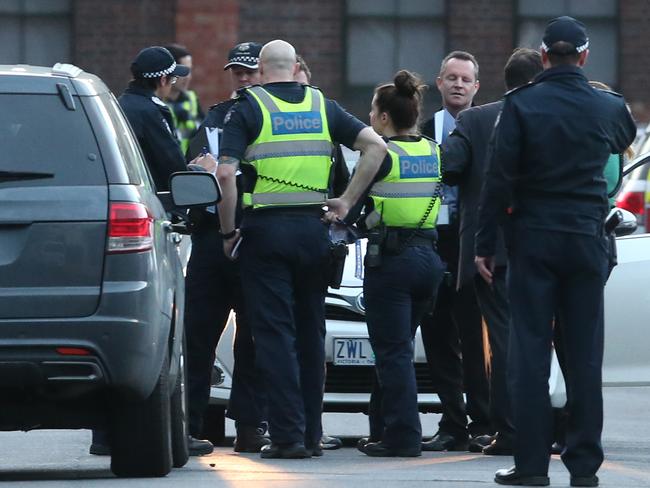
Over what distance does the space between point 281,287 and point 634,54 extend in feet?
46.5

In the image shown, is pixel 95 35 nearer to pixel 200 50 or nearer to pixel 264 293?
pixel 200 50

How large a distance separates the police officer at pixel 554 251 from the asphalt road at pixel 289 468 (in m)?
0.25

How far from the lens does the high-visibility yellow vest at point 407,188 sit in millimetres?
9602

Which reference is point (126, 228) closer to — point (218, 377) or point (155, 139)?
point (155, 139)

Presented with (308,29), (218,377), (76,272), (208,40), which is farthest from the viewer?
(308,29)

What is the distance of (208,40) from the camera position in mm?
21812

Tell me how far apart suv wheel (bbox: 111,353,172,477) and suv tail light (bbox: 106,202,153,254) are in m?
0.62

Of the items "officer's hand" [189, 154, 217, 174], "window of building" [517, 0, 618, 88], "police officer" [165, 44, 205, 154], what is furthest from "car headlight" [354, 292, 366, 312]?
"window of building" [517, 0, 618, 88]

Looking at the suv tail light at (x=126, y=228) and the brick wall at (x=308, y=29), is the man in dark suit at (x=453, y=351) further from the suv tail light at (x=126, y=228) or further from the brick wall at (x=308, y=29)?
the brick wall at (x=308, y=29)

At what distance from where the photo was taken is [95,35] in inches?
878

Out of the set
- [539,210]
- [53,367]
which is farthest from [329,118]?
[53,367]

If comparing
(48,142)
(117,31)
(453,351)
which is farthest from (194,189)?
(117,31)

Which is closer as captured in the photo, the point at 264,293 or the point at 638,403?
the point at 264,293

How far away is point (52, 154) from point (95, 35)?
14.7 metres
